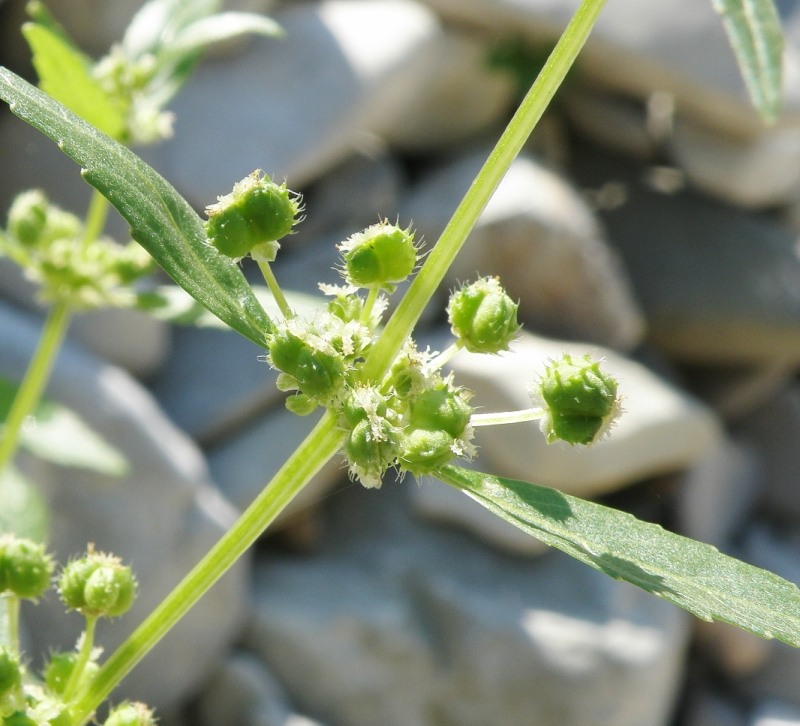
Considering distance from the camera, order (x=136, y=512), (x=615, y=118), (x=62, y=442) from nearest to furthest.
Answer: (x=62, y=442), (x=136, y=512), (x=615, y=118)

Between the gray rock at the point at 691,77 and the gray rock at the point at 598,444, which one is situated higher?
the gray rock at the point at 691,77

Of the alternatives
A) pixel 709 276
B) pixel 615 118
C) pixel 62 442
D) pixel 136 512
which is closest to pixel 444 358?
pixel 62 442

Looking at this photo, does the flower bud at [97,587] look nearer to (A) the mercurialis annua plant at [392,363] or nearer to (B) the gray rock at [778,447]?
(A) the mercurialis annua plant at [392,363]

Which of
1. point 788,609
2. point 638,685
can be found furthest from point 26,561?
point 638,685

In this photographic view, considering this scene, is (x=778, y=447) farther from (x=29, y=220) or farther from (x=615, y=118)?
(x=29, y=220)

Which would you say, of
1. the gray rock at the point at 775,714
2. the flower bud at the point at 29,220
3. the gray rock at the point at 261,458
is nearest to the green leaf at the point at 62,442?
the flower bud at the point at 29,220

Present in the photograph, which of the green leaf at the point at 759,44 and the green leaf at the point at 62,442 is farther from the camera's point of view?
the green leaf at the point at 62,442

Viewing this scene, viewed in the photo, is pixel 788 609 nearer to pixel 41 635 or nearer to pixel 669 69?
pixel 41 635

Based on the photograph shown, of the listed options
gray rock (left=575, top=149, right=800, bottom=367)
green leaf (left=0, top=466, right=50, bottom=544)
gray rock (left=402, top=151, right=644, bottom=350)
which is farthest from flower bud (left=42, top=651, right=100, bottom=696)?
gray rock (left=575, top=149, right=800, bottom=367)

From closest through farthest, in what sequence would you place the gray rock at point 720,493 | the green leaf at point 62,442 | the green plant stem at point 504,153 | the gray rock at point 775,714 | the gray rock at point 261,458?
the green plant stem at point 504,153 < the green leaf at point 62,442 < the gray rock at point 261,458 < the gray rock at point 775,714 < the gray rock at point 720,493
